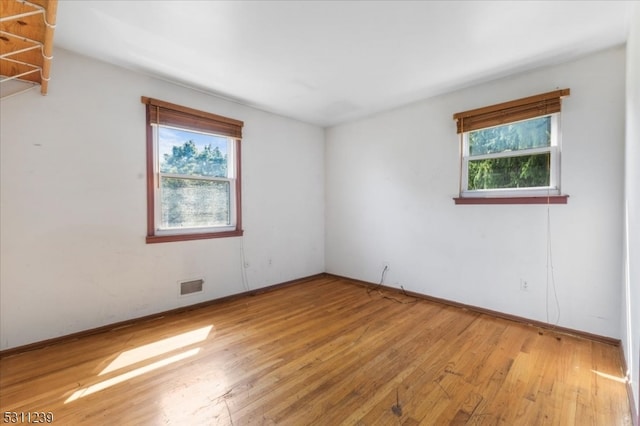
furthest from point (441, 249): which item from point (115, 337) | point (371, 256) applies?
point (115, 337)

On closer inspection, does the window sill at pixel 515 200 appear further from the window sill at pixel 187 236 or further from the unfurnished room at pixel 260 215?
the window sill at pixel 187 236

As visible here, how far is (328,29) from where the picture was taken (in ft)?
6.92

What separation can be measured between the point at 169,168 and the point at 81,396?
85.4 inches

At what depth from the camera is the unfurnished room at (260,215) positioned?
176cm

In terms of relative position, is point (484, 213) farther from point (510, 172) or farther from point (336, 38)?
point (336, 38)

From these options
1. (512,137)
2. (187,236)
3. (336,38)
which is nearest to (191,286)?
(187,236)

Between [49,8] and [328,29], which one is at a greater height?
[328,29]

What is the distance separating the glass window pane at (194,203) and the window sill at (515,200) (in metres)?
2.93

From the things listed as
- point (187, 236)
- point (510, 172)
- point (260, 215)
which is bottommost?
point (187, 236)

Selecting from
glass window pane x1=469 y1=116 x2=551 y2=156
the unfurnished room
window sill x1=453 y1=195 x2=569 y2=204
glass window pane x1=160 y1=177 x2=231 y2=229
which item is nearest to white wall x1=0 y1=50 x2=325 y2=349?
the unfurnished room

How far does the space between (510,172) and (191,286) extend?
12.5 ft

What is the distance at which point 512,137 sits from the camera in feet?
9.47

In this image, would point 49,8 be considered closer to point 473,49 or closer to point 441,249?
point 473,49

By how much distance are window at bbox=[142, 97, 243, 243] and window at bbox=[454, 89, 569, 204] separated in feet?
9.41
